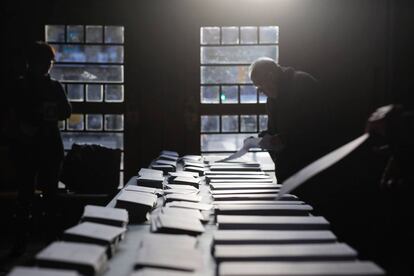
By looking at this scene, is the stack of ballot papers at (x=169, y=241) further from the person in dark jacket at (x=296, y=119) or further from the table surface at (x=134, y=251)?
the person in dark jacket at (x=296, y=119)

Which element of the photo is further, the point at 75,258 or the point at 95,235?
the point at 95,235

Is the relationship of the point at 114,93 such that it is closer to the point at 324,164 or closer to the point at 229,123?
the point at 229,123

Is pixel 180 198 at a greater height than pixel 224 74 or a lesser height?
lesser

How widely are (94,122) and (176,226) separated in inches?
219

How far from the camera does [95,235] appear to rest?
153 centimetres

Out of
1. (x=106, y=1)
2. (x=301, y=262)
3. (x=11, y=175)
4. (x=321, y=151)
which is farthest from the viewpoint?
(x=106, y=1)

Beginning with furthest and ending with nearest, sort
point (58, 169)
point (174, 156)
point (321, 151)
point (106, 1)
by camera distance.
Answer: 1. point (106, 1)
2. point (174, 156)
3. point (58, 169)
4. point (321, 151)

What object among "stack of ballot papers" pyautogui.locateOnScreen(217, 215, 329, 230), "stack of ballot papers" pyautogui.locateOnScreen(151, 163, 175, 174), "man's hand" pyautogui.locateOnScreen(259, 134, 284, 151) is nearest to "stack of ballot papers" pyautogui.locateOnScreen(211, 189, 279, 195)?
"stack of ballot papers" pyautogui.locateOnScreen(217, 215, 329, 230)

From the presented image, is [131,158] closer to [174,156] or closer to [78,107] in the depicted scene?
[78,107]

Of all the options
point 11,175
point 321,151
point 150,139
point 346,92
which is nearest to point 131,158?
point 150,139

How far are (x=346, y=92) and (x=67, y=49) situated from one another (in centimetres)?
351

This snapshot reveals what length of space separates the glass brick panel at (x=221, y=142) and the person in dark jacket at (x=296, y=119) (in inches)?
149

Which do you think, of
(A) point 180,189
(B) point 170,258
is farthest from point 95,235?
(A) point 180,189

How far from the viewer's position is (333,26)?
6906 millimetres
